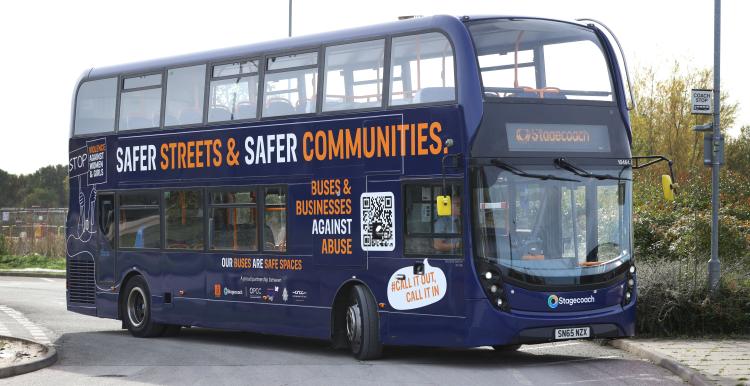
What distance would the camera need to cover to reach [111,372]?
15.4m

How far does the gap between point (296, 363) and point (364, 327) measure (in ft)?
3.16

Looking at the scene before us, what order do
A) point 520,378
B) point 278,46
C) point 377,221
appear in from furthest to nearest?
point 278,46 < point 377,221 < point 520,378

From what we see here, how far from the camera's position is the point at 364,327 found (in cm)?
1603

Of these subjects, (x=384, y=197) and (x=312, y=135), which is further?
(x=312, y=135)

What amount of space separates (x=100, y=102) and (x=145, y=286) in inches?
127

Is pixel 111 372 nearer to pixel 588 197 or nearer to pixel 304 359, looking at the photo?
pixel 304 359

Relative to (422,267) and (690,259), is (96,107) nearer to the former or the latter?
(422,267)

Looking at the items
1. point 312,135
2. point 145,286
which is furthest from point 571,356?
point 145,286

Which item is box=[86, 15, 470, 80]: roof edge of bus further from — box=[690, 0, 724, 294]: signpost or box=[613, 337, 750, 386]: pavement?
box=[690, 0, 724, 294]: signpost

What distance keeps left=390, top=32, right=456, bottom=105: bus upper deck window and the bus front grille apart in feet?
26.6

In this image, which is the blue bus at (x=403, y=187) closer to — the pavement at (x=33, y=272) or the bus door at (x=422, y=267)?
the bus door at (x=422, y=267)

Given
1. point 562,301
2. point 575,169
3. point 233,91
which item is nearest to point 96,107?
point 233,91

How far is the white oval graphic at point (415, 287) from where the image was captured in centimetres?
1530

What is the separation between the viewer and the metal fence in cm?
4881
